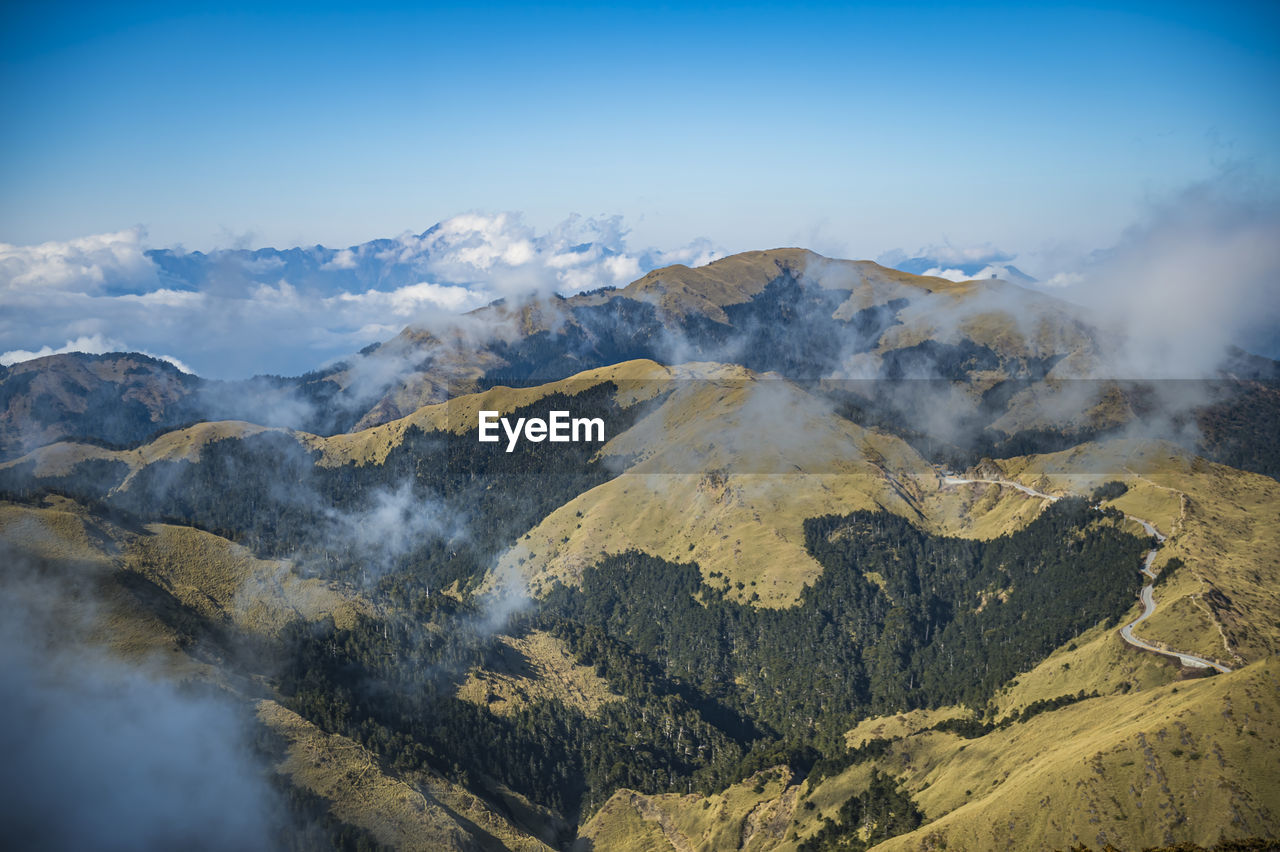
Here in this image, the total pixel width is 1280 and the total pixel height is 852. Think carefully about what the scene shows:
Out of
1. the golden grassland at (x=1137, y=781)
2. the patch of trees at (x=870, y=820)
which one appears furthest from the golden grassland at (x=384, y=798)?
the golden grassland at (x=1137, y=781)

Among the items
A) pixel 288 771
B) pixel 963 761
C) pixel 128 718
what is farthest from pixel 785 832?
pixel 128 718

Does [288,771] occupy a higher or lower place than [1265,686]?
lower

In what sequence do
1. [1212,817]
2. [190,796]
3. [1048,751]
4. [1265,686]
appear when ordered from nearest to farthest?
[1212,817] → [1265,686] → [1048,751] → [190,796]

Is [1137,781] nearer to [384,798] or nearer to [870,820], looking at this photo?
[870,820]

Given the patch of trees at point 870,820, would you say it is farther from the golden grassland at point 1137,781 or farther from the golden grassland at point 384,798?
the golden grassland at point 384,798

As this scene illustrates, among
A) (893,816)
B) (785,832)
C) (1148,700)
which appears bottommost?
(785,832)

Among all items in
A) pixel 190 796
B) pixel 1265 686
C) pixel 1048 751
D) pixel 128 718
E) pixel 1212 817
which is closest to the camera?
pixel 1212 817

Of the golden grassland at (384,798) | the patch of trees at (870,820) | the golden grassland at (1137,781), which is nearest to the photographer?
the golden grassland at (1137,781)

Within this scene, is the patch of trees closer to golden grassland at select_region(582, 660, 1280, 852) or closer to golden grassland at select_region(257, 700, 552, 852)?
golden grassland at select_region(582, 660, 1280, 852)

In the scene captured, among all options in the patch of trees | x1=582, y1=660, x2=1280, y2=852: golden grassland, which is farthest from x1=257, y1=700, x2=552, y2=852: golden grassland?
x1=582, y1=660, x2=1280, y2=852: golden grassland

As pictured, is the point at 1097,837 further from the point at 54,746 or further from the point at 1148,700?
the point at 54,746

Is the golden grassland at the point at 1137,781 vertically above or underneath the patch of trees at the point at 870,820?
above
